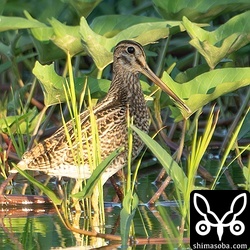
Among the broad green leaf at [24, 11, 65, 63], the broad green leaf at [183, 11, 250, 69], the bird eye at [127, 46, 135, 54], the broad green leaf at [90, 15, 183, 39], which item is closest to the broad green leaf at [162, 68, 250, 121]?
the broad green leaf at [183, 11, 250, 69]

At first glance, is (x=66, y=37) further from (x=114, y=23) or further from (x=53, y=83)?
(x=114, y=23)

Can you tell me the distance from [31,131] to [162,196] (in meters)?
0.88

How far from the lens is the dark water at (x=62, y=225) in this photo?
471 cm

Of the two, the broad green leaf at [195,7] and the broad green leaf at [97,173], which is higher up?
Answer: the broad green leaf at [195,7]

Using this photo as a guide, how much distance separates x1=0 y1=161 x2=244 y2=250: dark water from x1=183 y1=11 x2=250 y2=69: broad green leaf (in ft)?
2.38

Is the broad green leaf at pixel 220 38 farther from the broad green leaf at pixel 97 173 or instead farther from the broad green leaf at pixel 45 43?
the broad green leaf at pixel 97 173

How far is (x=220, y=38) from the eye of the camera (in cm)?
585

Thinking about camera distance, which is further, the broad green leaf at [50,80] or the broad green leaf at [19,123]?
the broad green leaf at [19,123]

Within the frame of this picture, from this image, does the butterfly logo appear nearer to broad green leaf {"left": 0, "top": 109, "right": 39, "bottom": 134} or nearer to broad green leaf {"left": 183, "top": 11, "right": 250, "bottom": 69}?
broad green leaf {"left": 183, "top": 11, "right": 250, "bottom": 69}

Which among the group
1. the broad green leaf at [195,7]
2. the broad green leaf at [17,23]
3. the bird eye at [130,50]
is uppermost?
the broad green leaf at [195,7]

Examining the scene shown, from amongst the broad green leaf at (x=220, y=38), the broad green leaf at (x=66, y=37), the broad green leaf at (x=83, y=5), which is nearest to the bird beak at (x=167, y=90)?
the broad green leaf at (x=220, y=38)

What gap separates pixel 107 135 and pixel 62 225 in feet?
2.00

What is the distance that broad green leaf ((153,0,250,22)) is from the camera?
617 cm

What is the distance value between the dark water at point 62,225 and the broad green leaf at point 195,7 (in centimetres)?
97
